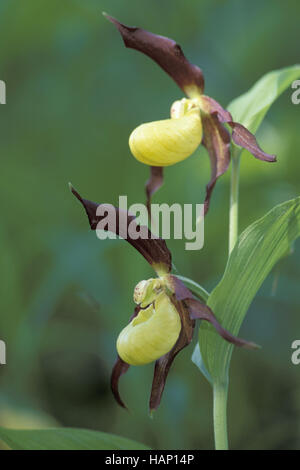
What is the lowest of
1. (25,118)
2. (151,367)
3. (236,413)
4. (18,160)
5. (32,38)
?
(236,413)

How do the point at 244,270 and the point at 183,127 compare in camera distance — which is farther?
the point at 183,127

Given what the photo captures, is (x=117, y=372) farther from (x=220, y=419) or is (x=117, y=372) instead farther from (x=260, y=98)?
(x=260, y=98)

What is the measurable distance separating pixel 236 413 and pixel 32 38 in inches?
88.8

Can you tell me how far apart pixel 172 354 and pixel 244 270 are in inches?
10.2

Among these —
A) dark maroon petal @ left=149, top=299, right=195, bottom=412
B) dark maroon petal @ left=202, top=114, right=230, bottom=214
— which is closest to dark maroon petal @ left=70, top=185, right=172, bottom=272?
dark maroon petal @ left=149, top=299, right=195, bottom=412

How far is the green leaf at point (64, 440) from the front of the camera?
1.15 meters

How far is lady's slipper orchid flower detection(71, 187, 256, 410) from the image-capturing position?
1097 mm

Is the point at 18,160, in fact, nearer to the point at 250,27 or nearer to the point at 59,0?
the point at 59,0

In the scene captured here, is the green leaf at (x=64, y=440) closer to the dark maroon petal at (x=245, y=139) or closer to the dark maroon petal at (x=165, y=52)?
the dark maroon petal at (x=245, y=139)

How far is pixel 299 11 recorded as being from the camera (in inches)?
117

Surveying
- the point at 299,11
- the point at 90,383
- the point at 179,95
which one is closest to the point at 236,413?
the point at 90,383

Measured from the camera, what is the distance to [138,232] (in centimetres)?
112

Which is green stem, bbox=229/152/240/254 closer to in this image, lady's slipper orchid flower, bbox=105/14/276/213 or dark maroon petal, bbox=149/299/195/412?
lady's slipper orchid flower, bbox=105/14/276/213

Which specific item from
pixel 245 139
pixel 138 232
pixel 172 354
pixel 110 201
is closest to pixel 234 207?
pixel 245 139
